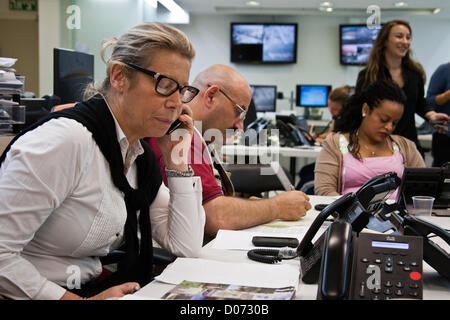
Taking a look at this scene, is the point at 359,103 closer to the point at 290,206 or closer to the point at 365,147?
the point at 365,147

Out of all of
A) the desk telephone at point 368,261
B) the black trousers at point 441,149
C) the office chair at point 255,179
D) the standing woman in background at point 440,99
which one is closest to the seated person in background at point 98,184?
the desk telephone at point 368,261

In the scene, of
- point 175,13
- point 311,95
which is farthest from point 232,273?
point 175,13

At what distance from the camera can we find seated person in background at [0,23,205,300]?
41.4 inches

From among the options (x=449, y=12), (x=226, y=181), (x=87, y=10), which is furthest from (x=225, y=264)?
(x=449, y=12)

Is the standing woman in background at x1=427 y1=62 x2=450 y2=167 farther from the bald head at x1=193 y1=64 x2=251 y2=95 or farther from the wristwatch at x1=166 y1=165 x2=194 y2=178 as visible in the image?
the wristwatch at x1=166 y1=165 x2=194 y2=178

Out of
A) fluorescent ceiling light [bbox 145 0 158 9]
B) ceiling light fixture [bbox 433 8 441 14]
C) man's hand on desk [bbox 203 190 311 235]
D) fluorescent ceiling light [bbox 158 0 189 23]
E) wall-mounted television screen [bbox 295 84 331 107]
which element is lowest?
man's hand on desk [bbox 203 190 311 235]

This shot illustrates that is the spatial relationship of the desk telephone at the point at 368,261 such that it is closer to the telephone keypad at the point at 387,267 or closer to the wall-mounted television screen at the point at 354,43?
the telephone keypad at the point at 387,267

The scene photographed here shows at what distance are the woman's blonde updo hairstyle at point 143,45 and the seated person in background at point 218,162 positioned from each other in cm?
47

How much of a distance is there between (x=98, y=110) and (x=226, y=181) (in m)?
0.90

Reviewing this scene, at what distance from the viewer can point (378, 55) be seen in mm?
3254

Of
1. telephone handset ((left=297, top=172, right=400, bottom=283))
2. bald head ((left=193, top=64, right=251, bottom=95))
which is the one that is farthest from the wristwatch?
bald head ((left=193, top=64, right=251, bottom=95))

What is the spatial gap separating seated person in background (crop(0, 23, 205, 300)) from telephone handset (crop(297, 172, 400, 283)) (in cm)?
36

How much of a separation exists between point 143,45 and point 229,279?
24.8 inches

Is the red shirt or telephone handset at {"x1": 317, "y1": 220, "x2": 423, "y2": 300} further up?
the red shirt
